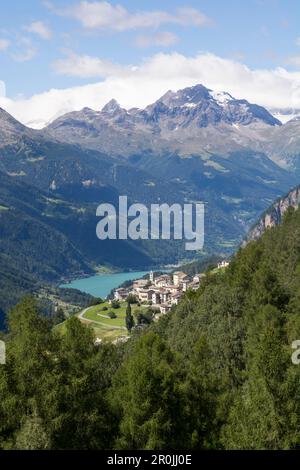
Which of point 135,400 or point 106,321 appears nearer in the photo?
point 135,400

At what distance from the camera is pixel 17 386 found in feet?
99.5

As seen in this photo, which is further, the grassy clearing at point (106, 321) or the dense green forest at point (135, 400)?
the grassy clearing at point (106, 321)

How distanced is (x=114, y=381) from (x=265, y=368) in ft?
44.3

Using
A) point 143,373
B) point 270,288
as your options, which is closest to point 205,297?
point 270,288

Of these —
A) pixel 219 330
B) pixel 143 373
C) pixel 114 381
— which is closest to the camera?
pixel 143 373

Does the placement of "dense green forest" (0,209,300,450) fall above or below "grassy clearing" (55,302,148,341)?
above

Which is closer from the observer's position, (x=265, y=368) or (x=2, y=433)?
(x=2, y=433)

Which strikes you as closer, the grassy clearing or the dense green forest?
the dense green forest

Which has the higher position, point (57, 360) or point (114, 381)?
point (57, 360)

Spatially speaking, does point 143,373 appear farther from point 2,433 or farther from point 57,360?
point 2,433

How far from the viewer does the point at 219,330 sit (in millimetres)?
59156

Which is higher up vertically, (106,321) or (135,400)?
(135,400)

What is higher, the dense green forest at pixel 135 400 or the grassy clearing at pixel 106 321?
the dense green forest at pixel 135 400
